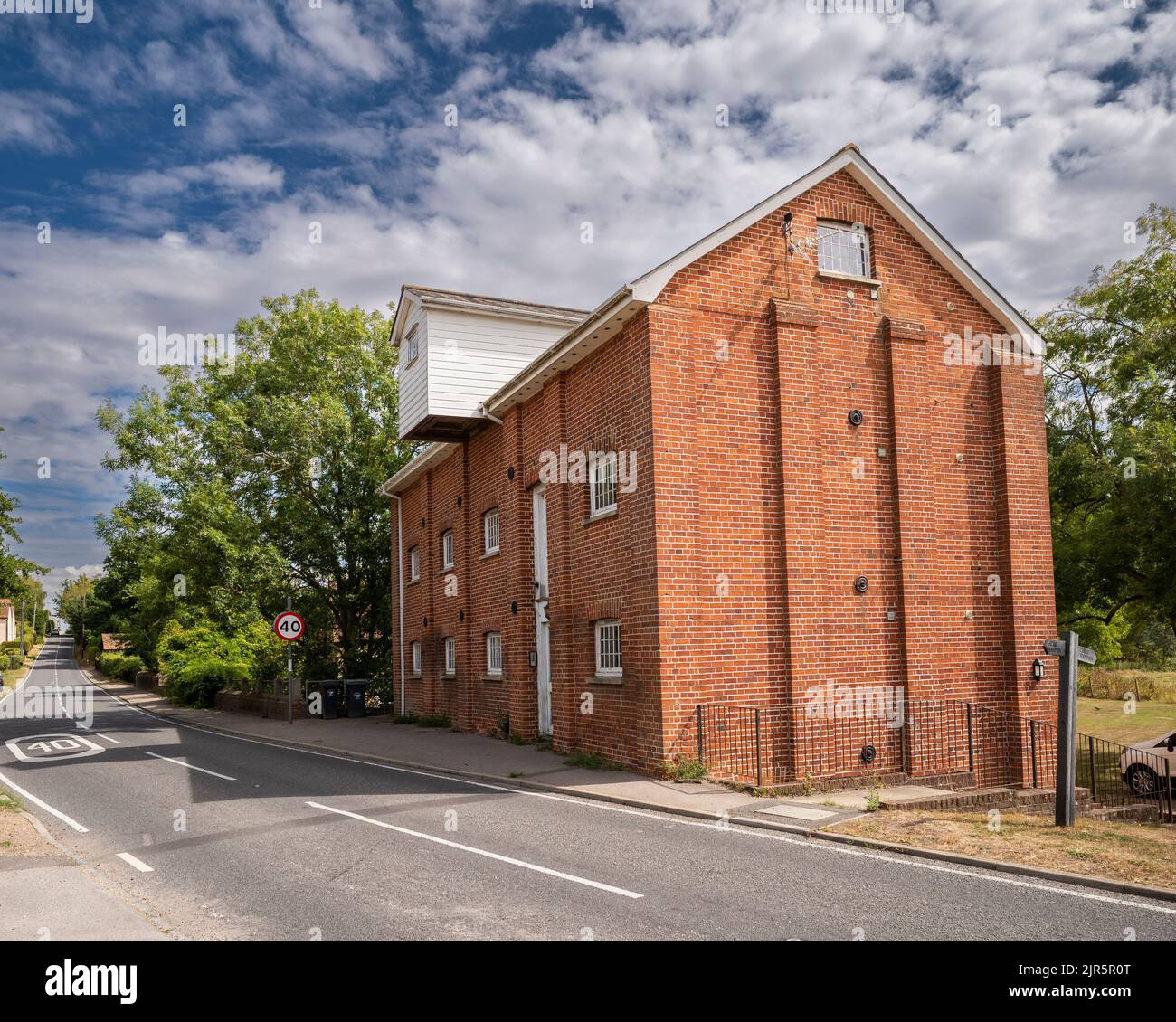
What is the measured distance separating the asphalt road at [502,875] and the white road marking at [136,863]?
0.03m

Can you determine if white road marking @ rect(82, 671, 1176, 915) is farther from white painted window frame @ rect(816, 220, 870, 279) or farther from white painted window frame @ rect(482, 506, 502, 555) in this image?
white painted window frame @ rect(816, 220, 870, 279)

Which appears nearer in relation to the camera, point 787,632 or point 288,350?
point 787,632

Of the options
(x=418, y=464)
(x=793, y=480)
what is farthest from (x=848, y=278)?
(x=418, y=464)

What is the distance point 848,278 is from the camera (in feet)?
50.7

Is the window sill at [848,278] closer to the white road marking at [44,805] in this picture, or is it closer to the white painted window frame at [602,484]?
the white painted window frame at [602,484]

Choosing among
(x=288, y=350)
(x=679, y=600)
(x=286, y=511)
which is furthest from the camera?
(x=288, y=350)

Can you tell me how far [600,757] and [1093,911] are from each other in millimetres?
8892

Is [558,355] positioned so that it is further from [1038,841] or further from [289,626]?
[289,626]

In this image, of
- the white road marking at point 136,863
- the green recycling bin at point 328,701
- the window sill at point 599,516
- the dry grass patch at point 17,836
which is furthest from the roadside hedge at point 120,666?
the white road marking at point 136,863

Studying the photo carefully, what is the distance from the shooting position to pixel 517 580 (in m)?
18.8

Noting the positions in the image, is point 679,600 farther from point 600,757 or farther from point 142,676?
point 142,676

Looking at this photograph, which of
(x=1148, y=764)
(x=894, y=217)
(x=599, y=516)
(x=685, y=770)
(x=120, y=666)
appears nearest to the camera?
(x=685, y=770)

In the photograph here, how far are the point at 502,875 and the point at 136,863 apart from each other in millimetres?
3657
